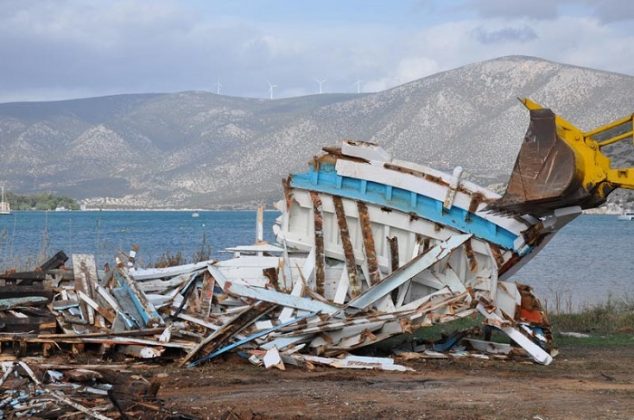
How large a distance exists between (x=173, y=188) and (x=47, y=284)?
153m

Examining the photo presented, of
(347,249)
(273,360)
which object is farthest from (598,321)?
(273,360)

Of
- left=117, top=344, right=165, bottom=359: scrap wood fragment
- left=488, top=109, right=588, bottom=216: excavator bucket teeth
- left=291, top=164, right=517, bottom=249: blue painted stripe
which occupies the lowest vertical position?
left=117, top=344, right=165, bottom=359: scrap wood fragment

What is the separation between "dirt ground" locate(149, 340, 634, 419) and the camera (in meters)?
9.75

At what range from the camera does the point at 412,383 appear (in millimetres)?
11375

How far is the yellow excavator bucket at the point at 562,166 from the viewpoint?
490 inches

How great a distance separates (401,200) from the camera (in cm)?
1404

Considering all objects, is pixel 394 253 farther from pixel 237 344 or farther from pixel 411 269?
pixel 237 344

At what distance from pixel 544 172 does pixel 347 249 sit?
9.86 feet

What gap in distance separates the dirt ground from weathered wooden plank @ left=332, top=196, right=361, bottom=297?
159 centimetres

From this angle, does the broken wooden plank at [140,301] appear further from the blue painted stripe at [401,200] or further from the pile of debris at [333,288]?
the blue painted stripe at [401,200]

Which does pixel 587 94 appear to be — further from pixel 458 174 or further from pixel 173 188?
pixel 458 174

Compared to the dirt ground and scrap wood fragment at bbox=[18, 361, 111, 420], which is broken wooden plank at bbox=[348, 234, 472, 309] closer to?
the dirt ground

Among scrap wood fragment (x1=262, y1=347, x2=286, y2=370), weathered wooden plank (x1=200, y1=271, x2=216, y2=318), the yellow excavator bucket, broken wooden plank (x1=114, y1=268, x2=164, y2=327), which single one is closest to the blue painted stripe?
the yellow excavator bucket

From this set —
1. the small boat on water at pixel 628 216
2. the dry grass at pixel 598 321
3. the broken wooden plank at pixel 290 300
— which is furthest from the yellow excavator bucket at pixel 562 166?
the small boat on water at pixel 628 216
